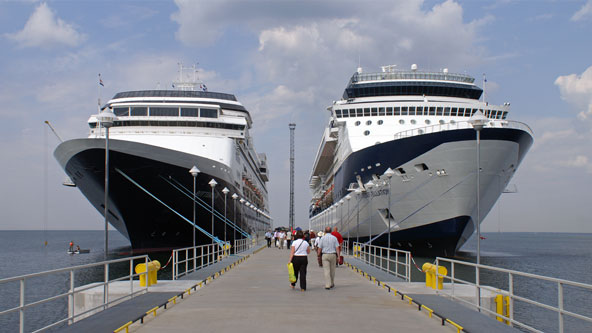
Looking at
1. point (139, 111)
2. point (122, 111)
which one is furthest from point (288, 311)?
point (122, 111)

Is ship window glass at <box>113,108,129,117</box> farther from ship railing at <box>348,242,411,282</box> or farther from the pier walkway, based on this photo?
the pier walkway

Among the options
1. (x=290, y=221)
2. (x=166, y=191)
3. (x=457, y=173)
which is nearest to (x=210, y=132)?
(x=166, y=191)

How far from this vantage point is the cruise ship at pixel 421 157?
24.5m

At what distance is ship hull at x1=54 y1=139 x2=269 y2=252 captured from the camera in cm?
2578

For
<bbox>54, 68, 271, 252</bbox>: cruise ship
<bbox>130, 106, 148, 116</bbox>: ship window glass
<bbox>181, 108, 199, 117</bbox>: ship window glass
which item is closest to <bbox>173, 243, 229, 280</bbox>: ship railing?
<bbox>54, 68, 271, 252</bbox>: cruise ship

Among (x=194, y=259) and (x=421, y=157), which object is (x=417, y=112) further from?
(x=194, y=259)

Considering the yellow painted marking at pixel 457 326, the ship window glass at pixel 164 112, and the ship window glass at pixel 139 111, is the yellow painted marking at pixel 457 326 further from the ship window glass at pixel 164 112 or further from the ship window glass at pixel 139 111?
the ship window glass at pixel 139 111

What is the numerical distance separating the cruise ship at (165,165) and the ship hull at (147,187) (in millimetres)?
45

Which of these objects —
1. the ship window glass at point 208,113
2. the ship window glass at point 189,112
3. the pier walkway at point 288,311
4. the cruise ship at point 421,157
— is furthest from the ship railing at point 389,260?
the ship window glass at point 189,112

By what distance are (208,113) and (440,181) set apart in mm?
18724

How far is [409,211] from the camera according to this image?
26.8 m

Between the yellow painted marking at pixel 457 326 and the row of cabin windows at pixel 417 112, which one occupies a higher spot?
the row of cabin windows at pixel 417 112

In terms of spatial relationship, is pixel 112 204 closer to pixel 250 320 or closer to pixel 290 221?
pixel 250 320

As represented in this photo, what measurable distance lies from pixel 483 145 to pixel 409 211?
497cm
